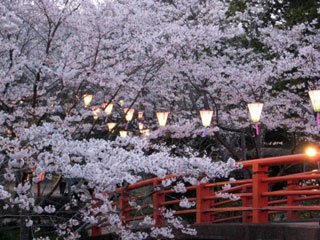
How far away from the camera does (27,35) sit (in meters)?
12.9

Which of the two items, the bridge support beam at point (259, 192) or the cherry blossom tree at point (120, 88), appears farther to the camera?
the bridge support beam at point (259, 192)

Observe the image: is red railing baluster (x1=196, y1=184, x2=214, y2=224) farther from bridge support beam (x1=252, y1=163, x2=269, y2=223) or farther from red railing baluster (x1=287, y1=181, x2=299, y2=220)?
bridge support beam (x1=252, y1=163, x2=269, y2=223)

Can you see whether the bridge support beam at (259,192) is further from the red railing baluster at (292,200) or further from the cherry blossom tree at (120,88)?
A: the red railing baluster at (292,200)

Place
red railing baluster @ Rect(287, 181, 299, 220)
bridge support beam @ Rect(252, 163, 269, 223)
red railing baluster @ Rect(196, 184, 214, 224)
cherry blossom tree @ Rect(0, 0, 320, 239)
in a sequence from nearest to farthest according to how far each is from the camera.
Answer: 1. cherry blossom tree @ Rect(0, 0, 320, 239)
2. bridge support beam @ Rect(252, 163, 269, 223)
3. red railing baluster @ Rect(287, 181, 299, 220)
4. red railing baluster @ Rect(196, 184, 214, 224)

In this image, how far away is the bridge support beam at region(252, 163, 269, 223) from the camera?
24.4 feet

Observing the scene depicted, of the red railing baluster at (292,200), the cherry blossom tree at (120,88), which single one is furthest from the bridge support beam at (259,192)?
the red railing baluster at (292,200)

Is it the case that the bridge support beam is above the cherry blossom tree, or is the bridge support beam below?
below

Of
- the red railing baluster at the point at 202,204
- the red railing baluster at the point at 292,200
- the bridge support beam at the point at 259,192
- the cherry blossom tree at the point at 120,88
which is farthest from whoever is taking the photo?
the red railing baluster at the point at 202,204

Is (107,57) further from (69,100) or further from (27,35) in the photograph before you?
(69,100)

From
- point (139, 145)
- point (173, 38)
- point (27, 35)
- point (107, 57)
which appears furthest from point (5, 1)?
point (139, 145)

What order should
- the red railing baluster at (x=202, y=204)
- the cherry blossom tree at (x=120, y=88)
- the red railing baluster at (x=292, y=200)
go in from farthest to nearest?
1. the red railing baluster at (x=202, y=204)
2. the red railing baluster at (x=292, y=200)
3. the cherry blossom tree at (x=120, y=88)

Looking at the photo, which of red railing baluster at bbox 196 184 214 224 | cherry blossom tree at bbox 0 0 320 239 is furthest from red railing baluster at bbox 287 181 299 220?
red railing baluster at bbox 196 184 214 224

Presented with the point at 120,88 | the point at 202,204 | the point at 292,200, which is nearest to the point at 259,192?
the point at 292,200

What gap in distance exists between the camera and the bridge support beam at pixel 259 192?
745 cm
